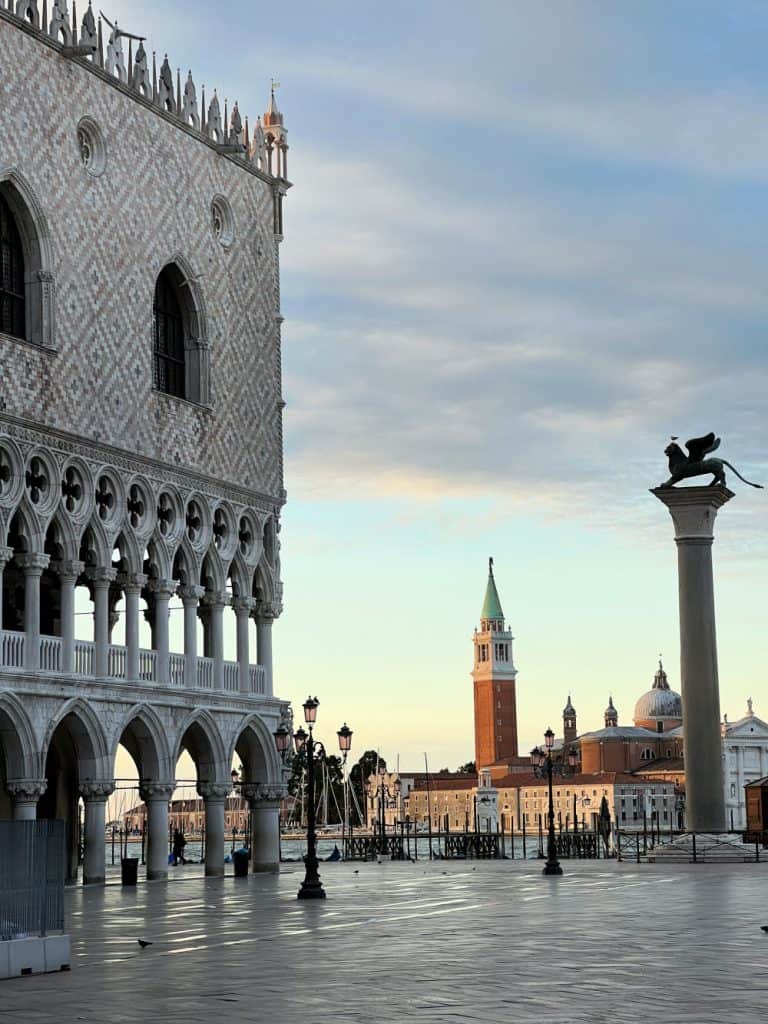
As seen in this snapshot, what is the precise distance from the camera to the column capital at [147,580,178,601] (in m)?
32.4

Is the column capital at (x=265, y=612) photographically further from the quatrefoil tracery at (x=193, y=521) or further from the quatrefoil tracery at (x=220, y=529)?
the quatrefoil tracery at (x=193, y=521)

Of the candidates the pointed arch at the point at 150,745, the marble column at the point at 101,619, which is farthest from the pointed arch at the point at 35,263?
the pointed arch at the point at 150,745

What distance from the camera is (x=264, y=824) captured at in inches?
1416

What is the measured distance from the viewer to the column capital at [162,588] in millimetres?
32438

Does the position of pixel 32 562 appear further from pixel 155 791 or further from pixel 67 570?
pixel 155 791

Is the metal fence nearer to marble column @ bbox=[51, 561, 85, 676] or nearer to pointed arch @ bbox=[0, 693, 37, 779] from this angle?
pointed arch @ bbox=[0, 693, 37, 779]

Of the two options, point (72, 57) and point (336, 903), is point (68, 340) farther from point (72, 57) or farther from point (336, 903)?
point (336, 903)

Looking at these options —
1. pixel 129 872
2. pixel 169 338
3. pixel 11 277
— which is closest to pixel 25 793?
pixel 129 872

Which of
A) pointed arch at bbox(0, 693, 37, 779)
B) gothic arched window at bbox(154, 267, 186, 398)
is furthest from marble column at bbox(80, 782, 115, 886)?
A: gothic arched window at bbox(154, 267, 186, 398)

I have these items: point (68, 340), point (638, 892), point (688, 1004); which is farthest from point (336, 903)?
point (688, 1004)

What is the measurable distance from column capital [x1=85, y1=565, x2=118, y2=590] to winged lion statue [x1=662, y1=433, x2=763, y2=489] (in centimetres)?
1119

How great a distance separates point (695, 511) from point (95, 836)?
499 inches

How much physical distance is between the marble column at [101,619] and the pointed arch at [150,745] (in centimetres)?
130

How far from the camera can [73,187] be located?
30781mm
